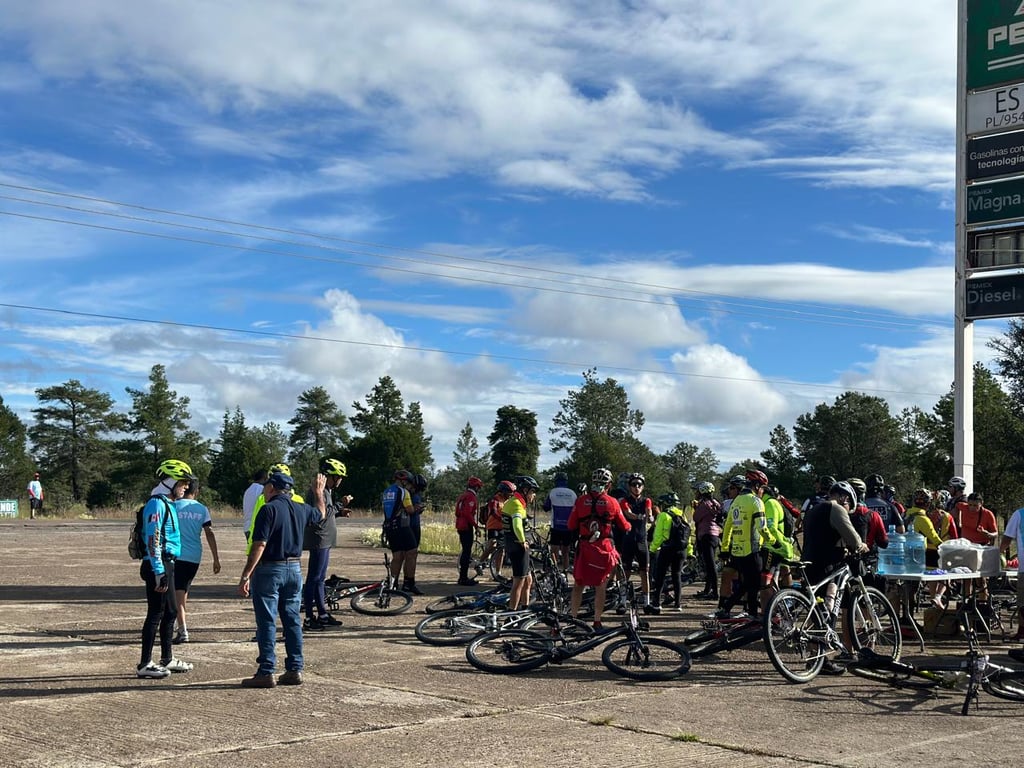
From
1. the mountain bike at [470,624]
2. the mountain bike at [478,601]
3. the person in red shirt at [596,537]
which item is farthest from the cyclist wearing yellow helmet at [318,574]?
the person in red shirt at [596,537]

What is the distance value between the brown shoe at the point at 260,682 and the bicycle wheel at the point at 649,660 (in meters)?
3.08

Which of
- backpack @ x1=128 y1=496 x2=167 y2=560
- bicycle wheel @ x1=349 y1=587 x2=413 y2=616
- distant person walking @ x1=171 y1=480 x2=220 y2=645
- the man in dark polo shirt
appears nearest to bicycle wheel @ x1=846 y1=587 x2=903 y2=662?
the man in dark polo shirt

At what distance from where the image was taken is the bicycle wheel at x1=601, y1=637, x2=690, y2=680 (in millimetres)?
10367

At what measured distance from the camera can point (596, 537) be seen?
12.8 m

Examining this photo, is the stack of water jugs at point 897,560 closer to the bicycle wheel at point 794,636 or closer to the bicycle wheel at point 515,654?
the bicycle wheel at point 794,636

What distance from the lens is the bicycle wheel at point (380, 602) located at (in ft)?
49.2

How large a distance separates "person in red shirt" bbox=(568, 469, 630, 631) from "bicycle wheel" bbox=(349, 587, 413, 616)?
3.29m

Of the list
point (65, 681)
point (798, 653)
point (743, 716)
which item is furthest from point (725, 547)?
point (65, 681)

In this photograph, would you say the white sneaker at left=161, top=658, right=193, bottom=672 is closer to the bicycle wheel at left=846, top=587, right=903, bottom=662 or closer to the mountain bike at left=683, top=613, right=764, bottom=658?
the mountain bike at left=683, top=613, right=764, bottom=658

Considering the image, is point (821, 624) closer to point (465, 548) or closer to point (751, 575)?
point (751, 575)

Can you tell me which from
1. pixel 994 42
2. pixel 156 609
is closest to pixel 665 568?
pixel 156 609

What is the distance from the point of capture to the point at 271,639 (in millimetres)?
9773

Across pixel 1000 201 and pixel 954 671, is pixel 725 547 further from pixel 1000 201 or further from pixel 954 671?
pixel 1000 201

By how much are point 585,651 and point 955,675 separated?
336cm
